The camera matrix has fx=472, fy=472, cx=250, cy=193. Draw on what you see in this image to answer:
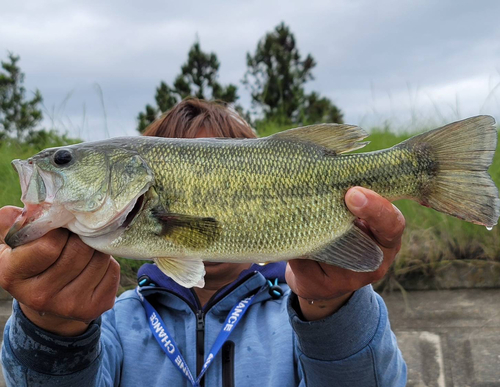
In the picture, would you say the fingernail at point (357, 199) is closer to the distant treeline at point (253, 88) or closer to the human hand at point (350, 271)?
the human hand at point (350, 271)

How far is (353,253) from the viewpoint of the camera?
1.76m

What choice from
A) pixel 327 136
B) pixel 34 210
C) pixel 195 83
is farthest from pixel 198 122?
pixel 195 83

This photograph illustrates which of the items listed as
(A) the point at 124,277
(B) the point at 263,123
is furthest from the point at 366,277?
(B) the point at 263,123

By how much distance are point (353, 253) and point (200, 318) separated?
1111mm

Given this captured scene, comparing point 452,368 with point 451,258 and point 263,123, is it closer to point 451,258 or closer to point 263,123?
point 451,258

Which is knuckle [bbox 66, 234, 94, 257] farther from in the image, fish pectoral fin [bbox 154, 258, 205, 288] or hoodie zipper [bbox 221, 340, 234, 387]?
hoodie zipper [bbox 221, 340, 234, 387]

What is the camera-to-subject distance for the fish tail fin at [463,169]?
175 centimetres

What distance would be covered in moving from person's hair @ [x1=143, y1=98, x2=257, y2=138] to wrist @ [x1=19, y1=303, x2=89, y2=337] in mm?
1255

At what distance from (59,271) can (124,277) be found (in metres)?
2.51

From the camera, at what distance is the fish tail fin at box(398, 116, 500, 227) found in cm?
175

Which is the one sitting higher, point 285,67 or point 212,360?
point 285,67

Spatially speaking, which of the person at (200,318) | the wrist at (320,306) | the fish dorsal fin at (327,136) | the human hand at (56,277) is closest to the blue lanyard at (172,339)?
the person at (200,318)

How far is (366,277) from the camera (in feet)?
6.15

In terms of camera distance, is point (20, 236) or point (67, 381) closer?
point (20, 236)
